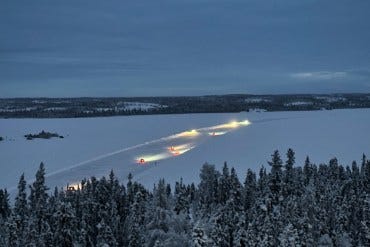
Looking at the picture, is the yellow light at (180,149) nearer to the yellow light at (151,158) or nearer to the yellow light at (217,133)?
the yellow light at (151,158)

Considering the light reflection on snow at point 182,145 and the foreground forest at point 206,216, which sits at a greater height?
the foreground forest at point 206,216

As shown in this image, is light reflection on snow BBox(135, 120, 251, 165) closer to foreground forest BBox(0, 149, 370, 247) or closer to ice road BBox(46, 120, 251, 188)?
ice road BBox(46, 120, 251, 188)

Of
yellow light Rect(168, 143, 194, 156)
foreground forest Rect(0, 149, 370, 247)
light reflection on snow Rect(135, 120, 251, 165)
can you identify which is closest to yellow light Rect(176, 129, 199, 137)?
light reflection on snow Rect(135, 120, 251, 165)

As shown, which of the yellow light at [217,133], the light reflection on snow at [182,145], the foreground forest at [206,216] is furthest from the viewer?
the yellow light at [217,133]

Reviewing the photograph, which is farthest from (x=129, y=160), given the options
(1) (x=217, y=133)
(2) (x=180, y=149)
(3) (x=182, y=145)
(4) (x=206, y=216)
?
(1) (x=217, y=133)

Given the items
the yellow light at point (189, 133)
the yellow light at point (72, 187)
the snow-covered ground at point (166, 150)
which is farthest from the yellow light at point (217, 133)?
the yellow light at point (72, 187)

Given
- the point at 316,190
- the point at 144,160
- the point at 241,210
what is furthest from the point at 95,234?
the point at 144,160

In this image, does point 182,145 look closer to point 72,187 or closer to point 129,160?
point 129,160

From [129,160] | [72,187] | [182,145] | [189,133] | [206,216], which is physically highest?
[206,216]
